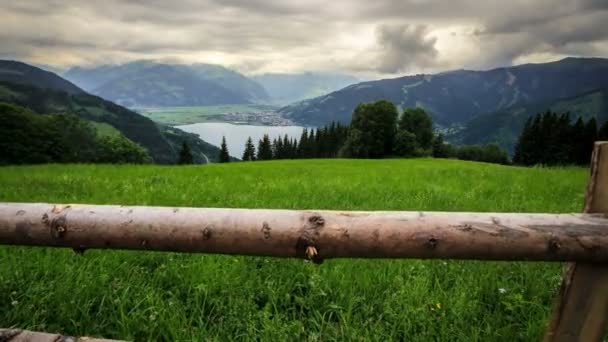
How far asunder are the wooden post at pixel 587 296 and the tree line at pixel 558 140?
226ft

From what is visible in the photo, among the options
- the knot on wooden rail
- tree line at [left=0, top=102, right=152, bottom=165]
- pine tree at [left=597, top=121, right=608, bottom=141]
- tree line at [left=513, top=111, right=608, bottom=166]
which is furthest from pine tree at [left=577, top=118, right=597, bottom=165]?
the knot on wooden rail

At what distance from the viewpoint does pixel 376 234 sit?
7.86 feet

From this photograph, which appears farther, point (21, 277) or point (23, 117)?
point (23, 117)

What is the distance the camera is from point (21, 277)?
4.21m

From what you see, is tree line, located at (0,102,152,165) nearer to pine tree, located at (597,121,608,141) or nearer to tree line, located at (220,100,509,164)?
tree line, located at (220,100,509,164)

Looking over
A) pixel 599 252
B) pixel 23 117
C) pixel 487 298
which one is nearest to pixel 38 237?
pixel 599 252

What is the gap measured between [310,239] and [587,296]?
6.40ft

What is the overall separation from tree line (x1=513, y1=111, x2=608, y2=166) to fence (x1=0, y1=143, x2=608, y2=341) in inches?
2710

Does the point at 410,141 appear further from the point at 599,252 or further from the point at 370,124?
the point at 599,252

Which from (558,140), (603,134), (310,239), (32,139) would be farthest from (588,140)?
(32,139)

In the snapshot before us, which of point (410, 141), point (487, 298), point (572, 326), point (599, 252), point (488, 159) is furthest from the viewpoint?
point (488, 159)

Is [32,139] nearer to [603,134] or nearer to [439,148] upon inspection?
[439,148]

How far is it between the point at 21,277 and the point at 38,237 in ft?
6.97

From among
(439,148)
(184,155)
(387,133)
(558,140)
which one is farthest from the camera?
(439,148)
